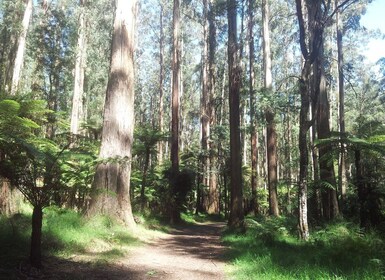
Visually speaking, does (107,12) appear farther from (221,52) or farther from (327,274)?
(327,274)

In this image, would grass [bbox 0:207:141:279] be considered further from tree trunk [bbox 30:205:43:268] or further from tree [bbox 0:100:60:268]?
tree [bbox 0:100:60:268]

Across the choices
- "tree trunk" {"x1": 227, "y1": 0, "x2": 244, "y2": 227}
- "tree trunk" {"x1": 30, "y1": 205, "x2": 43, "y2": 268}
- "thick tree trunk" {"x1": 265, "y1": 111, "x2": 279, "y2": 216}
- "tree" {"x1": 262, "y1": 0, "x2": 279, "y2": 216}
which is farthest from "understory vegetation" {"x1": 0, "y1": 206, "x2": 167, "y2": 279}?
"thick tree trunk" {"x1": 265, "y1": 111, "x2": 279, "y2": 216}

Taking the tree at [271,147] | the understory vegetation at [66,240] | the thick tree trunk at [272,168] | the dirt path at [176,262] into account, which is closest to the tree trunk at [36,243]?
the understory vegetation at [66,240]

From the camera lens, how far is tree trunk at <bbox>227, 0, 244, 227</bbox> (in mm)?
11445

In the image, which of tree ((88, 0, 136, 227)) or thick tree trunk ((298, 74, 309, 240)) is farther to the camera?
tree ((88, 0, 136, 227))

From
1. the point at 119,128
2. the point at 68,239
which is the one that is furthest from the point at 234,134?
the point at 68,239

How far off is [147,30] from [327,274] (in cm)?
3566

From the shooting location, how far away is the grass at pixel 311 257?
3.97m

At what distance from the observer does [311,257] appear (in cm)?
506

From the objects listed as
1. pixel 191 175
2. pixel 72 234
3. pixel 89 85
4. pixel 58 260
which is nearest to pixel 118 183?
pixel 72 234

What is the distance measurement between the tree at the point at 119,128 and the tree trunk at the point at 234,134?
433 centimetres

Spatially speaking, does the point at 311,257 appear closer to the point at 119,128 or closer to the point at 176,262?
the point at 176,262

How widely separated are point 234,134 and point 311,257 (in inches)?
276

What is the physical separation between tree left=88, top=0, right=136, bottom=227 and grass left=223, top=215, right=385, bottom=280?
9.06ft
